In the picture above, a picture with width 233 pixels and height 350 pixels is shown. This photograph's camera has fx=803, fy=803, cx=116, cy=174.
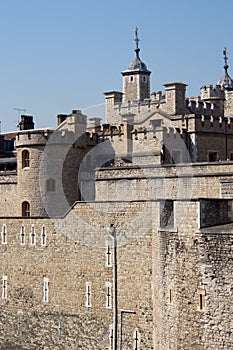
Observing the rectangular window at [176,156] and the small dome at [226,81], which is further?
the small dome at [226,81]

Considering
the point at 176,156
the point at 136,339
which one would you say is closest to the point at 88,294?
the point at 136,339

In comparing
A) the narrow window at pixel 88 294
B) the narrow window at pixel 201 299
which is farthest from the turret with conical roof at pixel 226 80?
the narrow window at pixel 201 299

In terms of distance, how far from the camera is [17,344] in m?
32.8

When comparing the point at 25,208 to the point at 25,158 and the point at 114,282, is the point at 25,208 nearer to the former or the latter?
the point at 25,158

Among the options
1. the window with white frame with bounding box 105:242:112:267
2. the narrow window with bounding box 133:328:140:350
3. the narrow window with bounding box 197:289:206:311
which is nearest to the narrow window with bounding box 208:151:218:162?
the window with white frame with bounding box 105:242:112:267

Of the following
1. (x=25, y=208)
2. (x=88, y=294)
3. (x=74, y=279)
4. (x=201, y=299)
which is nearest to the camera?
(x=201, y=299)

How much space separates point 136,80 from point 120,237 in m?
35.6

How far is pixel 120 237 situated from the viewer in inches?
1086

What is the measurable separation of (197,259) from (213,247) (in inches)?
27.2

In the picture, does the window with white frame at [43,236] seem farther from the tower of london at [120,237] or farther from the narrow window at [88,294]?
the narrow window at [88,294]

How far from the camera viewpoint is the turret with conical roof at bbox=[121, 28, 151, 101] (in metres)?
61.0

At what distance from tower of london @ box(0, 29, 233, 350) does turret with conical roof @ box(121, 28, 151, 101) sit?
17.7m

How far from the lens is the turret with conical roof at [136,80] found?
6100 cm

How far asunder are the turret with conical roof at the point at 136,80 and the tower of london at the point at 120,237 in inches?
698
